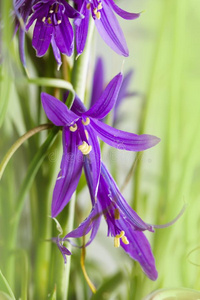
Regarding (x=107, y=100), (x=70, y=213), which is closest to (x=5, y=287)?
(x=70, y=213)

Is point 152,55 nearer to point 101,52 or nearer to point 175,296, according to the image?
point 101,52

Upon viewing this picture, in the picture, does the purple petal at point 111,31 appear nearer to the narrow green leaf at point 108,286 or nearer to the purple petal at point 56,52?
the purple petal at point 56,52

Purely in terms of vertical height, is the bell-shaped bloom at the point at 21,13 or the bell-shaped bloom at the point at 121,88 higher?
the bell-shaped bloom at the point at 21,13

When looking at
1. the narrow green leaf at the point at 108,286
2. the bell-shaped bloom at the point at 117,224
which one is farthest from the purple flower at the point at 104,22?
the narrow green leaf at the point at 108,286

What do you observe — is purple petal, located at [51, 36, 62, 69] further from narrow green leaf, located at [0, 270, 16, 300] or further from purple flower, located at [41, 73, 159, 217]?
narrow green leaf, located at [0, 270, 16, 300]

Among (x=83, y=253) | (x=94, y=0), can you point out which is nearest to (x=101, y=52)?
(x=94, y=0)

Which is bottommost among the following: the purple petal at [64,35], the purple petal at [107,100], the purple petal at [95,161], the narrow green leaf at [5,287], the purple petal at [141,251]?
the narrow green leaf at [5,287]

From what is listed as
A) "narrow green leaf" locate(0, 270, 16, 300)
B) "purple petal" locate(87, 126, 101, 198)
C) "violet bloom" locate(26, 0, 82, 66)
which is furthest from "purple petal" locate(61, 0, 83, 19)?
"narrow green leaf" locate(0, 270, 16, 300)
